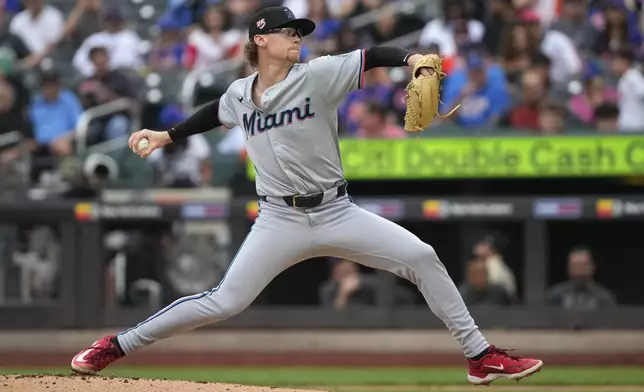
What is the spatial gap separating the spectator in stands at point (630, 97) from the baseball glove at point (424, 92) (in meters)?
5.16

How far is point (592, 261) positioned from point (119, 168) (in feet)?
13.5

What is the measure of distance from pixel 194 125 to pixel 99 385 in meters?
1.29

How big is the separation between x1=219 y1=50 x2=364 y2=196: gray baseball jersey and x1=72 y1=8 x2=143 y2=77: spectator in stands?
6495mm

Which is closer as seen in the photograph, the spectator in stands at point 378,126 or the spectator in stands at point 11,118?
the spectator in stands at point 378,126

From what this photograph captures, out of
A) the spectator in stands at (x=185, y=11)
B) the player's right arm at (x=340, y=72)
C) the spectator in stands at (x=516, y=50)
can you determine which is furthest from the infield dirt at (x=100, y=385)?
the spectator in stands at (x=185, y=11)

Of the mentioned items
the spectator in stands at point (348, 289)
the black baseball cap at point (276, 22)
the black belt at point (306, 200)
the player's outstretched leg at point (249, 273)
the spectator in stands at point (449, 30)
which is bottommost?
the spectator in stands at point (348, 289)

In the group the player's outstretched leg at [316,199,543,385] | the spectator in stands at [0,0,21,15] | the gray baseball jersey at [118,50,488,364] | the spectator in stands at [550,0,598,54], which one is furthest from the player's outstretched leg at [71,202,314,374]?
the spectator in stands at [0,0,21,15]

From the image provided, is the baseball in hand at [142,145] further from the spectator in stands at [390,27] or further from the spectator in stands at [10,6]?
the spectator in stands at [10,6]

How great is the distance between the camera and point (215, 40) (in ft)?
37.9

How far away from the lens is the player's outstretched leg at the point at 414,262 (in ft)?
17.1

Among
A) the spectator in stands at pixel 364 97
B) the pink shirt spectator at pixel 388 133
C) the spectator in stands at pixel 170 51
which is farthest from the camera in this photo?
the spectator in stands at pixel 170 51

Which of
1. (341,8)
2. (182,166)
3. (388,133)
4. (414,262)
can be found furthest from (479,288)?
(414,262)

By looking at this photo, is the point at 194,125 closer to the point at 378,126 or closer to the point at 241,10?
the point at 378,126

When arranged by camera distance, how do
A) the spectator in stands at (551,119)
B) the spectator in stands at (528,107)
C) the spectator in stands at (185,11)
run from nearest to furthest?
1. the spectator in stands at (551,119)
2. the spectator in stands at (528,107)
3. the spectator in stands at (185,11)
